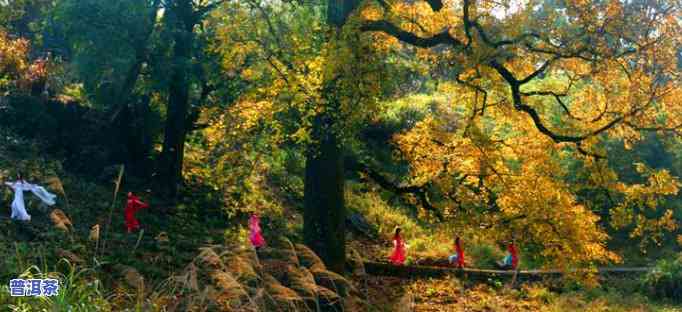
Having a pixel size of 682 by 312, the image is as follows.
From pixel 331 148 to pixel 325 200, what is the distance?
89 cm

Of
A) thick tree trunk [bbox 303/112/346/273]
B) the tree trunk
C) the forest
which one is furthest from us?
the tree trunk

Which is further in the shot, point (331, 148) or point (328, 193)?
point (328, 193)

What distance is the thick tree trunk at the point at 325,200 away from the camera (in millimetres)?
11055

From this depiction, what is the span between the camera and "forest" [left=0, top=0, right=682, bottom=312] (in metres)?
9.40

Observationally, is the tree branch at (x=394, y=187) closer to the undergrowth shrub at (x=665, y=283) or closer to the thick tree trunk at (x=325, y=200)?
the thick tree trunk at (x=325, y=200)

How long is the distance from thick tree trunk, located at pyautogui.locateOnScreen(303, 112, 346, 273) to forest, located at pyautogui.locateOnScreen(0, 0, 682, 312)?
0.03 m

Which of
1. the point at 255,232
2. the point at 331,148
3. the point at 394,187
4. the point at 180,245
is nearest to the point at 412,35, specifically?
the point at 331,148

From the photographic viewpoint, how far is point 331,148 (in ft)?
36.2

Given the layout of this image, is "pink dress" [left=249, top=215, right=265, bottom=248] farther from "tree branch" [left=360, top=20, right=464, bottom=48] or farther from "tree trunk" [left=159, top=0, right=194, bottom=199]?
"tree branch" [left=360, top=20, right=464, bottom=48]

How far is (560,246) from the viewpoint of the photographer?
34.2ft

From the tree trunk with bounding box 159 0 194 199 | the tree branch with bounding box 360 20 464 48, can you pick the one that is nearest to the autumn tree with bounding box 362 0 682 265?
the tree branch with bounding box 360 20 464 48

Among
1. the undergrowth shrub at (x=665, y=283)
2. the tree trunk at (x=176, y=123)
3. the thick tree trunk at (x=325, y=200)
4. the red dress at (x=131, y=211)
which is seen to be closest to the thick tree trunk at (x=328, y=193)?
the thick tree trunk at (x=325, y=200)

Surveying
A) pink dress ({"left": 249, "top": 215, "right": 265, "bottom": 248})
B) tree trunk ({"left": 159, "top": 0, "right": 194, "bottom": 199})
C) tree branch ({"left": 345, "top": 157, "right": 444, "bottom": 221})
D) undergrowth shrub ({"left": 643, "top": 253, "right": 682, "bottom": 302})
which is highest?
tree trunk ({"left": 159, "top": 0, "right": 194, "bottom": 199})

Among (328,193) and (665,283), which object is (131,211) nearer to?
(328,193)
